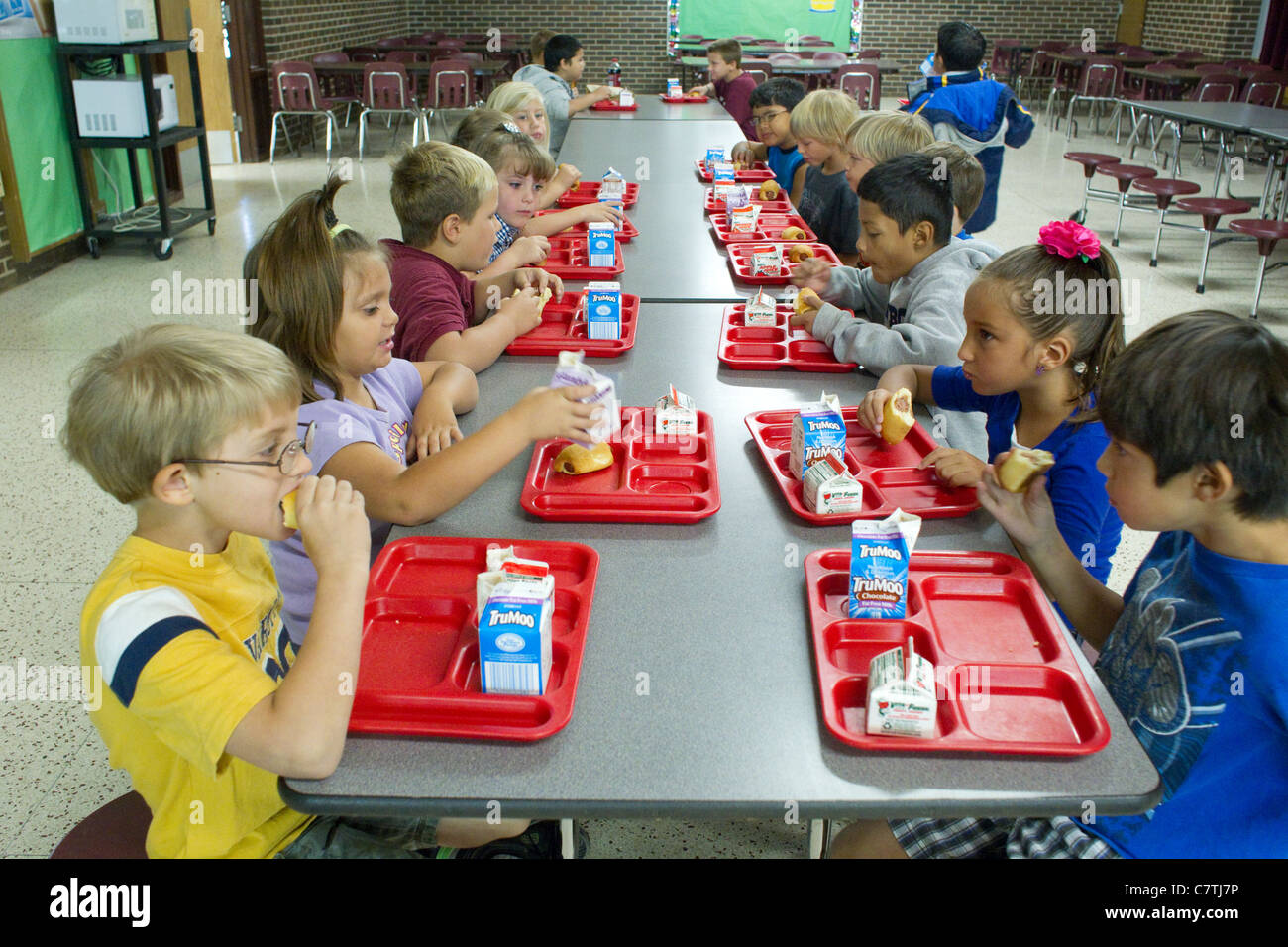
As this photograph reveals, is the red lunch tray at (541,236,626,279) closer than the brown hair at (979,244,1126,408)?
No

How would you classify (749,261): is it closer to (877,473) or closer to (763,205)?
(763,205)

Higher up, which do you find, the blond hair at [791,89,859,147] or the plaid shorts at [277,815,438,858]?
the blond hair at [791,89,859,147]

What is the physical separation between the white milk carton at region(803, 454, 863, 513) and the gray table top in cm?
4

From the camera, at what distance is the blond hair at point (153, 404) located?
111 centimetres

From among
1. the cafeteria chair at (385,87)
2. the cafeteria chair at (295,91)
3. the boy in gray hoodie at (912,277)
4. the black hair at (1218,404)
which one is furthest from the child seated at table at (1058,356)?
the cafeteria chair at (385,87)

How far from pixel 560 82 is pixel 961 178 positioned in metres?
3.87

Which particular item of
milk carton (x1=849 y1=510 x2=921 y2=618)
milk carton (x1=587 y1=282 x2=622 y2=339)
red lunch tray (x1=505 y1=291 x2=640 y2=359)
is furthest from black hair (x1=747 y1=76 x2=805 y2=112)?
milk carton (x1=849 y1=510 x2=921 y2=618)

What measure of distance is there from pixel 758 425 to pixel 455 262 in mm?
979

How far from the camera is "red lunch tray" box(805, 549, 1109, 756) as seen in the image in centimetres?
103

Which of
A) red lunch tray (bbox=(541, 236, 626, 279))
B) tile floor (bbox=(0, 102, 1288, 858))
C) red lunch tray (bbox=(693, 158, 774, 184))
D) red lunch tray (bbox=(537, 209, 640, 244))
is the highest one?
red lunch tray (bbox=(693, 158, 774, 184))

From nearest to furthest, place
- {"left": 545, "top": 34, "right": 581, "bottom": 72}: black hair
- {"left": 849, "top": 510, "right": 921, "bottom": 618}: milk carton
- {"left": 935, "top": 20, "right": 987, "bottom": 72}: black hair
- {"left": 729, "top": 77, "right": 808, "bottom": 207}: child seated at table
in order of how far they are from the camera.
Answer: {"left": 849, "top": 510, "right": 921, "bottom": 618}: milk carton < {"left": 729, "top": 77, "right": 808, "bottom": 207}: child seated at table < {"left": 935, "top": 20, "right": 987, "bottom": 72}: black hair < {"left": 545, "top": 34, "right": 581, "bottom": 72}: black hair

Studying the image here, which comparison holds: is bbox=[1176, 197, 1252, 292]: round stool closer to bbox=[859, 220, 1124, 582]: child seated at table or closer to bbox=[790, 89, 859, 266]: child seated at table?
bbox=[790, 89, 859, 266]: child seated at table

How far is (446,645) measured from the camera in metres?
1.17

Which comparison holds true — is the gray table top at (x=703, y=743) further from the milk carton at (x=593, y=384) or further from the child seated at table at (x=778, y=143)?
the child seated at table at (x=778, y=143)
